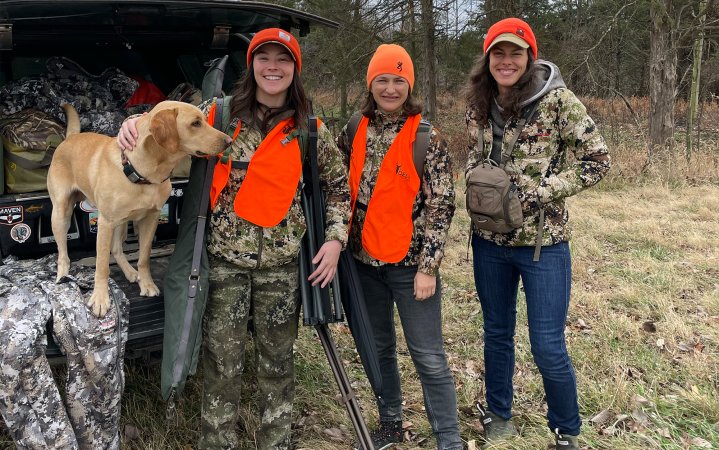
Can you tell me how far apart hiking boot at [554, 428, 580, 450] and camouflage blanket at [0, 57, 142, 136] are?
3.45 meters

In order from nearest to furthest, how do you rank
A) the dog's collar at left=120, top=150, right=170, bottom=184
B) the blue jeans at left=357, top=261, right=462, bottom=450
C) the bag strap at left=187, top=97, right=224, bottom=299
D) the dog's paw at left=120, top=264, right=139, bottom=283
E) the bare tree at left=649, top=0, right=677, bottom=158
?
the bag strap at left=187, top=97, right=224, bottom=299 → the dog's collar at left=120, top=150, right=170, bottom=184 → the blue jeans at left=357, top=261, right=462, bottom=450 → the dog's paw at left=120, top=264, right=139, bottom=283 → the bare tree at left=649, top=0, right=677, bottom=158

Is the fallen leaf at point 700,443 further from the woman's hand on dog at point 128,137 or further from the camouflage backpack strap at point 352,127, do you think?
the woman's hand on dog at point 128,137

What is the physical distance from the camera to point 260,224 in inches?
106

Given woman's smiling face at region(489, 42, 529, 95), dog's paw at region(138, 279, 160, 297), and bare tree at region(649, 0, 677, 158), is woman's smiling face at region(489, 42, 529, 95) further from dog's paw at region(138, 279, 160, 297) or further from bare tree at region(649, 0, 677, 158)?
bare tree at region(649, 0, 677, 158)

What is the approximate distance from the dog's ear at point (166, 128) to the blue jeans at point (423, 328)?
112 cm

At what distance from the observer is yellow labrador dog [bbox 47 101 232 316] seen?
2674 millimetres

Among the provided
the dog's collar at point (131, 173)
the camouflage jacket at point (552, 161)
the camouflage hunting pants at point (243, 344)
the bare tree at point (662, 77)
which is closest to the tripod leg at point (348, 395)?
the camouflage hunting pants at point (243, 344)

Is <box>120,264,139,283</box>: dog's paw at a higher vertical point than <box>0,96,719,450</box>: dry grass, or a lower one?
higher

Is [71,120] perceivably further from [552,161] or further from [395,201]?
[552,161]

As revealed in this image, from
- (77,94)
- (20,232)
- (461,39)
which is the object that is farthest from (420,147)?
(461,39)

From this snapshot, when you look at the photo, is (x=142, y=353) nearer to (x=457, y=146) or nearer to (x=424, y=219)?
(x=424, y=219)

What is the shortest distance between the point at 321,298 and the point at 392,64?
120cm

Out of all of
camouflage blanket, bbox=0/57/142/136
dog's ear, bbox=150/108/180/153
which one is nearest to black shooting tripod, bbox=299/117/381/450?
dog's ear, bbox=150/108/180/153

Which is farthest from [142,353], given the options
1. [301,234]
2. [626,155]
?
[626,155]
